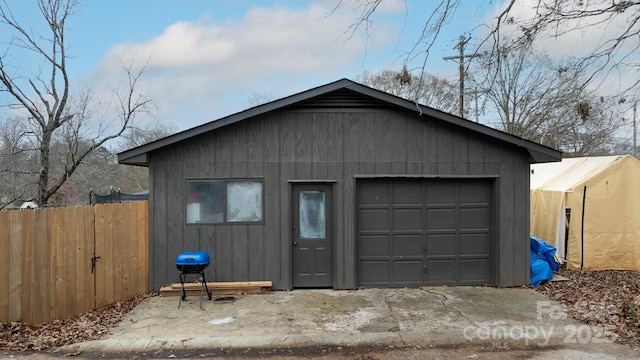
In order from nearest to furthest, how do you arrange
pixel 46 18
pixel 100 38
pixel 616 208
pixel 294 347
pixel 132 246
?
pixel 294 347 < pixel 132 246 < pixel 616 208 < pixel 100 38 < pixel 46 18

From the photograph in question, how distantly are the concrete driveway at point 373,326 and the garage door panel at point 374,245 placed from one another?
870mm

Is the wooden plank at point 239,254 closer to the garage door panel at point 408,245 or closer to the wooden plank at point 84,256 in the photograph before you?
the wooden plank at point 84,256

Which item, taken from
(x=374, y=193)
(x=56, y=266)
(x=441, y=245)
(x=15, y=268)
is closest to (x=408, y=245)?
(x=441, y=245)

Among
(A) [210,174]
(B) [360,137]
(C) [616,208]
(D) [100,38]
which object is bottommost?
(C) [616,208]

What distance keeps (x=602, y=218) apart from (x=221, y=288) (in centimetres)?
899

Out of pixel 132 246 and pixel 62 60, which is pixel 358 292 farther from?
pixel 62 60

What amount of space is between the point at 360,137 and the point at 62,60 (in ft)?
39.3

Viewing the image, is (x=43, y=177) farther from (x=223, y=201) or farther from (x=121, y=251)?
(x=223, y=201)

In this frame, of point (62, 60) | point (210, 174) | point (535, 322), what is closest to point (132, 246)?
point (210, 174)

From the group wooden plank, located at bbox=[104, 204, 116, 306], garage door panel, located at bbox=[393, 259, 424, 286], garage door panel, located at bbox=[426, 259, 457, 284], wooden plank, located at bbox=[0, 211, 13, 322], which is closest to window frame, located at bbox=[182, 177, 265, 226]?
wooden plank, located at bbox=[104, 204, 116, 306]

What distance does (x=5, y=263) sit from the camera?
592cm

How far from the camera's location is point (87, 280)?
7.05 metres

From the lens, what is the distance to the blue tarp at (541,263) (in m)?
8.97

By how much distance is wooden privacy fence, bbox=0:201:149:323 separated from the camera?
Result: 236 inches
